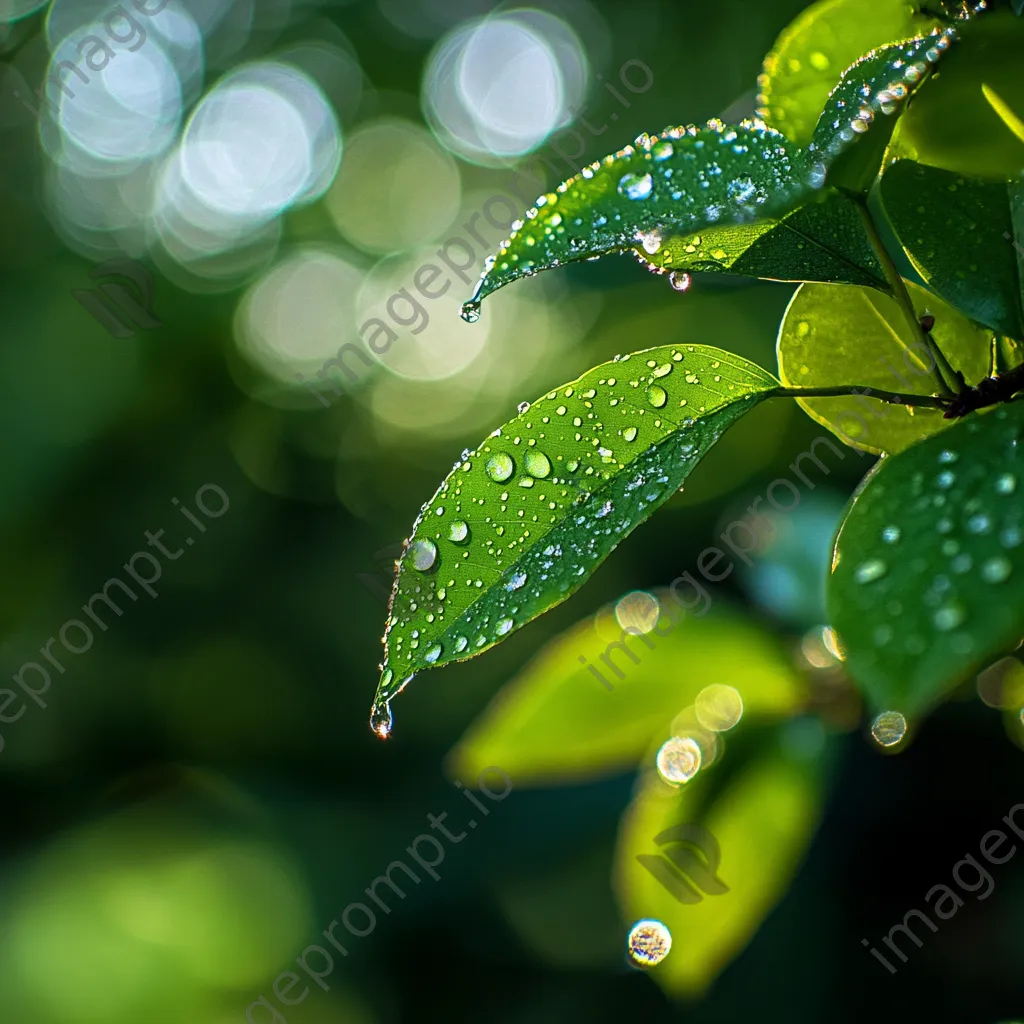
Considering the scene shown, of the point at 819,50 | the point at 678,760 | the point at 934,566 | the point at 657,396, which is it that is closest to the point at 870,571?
the point at 934,566

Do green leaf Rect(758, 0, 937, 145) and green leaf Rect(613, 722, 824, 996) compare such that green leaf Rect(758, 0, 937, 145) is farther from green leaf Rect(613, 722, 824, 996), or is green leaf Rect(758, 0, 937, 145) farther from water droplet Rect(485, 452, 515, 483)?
green leaf Rect(613, 722, 824, 996)

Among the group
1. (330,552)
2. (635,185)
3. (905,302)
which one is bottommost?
(330,552)

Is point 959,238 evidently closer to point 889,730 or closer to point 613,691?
point 889,730

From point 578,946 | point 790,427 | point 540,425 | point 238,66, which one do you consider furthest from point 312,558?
point 540,425

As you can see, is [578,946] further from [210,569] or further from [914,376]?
[914,376]

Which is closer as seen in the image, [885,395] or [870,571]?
[870,571]

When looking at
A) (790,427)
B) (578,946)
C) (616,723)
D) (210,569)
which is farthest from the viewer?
(210,569)

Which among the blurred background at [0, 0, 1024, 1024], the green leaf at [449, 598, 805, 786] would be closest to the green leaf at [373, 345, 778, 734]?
the green leaf at [449, 598, 805, 786]
